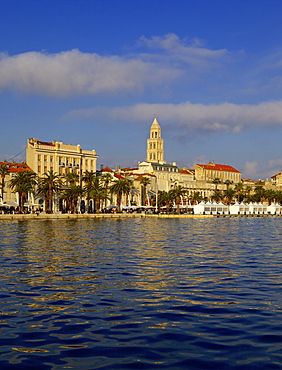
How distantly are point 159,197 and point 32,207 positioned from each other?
54.2 m

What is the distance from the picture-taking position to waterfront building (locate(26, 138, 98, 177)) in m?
138

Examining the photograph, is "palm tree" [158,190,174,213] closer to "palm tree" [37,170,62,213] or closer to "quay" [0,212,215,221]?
"quay" [0,212,215,221]

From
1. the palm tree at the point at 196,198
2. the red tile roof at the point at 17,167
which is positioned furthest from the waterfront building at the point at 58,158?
the palm tree at the point at 196,198

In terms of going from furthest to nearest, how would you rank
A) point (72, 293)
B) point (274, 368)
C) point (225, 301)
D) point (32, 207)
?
point (32, 207), point (72, 293), point (225, 301), point (274, 368)

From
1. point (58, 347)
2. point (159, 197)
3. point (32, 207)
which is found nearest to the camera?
point (58, 347)

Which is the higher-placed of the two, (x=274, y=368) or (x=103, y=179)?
(x=103, y=179)

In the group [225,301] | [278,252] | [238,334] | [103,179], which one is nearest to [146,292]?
[225,301]

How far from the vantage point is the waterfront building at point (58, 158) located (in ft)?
454

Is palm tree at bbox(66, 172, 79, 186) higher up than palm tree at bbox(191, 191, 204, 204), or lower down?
higher up

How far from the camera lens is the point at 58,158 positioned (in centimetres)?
14412

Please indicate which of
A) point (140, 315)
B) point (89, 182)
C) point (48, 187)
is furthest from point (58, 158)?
point (140, 315)

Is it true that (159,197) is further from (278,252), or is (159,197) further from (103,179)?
(278,252)

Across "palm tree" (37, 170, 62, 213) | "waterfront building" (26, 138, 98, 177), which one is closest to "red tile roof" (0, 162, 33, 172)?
"waterfront building" (26, 138, 98, 177)

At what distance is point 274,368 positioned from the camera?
11172 millimetres
